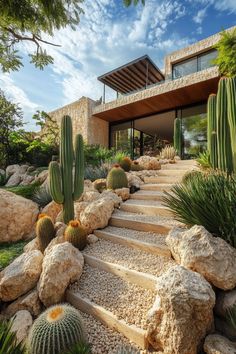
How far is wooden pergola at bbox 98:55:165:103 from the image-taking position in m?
12.3

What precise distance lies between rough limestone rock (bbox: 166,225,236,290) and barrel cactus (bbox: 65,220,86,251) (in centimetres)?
171

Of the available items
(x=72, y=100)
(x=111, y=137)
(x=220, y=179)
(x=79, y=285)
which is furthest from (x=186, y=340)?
(x=72, y=100)

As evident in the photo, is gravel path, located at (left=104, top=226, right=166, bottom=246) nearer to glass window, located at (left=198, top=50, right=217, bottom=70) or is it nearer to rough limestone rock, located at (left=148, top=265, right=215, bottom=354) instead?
rough limestone rock, located at (left=148, top=265, right=215, bottom=354)

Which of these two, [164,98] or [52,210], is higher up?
[164,98]

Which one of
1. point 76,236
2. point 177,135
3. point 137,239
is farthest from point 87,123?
point 137,239

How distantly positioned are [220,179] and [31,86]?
753cm

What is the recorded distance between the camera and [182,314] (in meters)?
1.75

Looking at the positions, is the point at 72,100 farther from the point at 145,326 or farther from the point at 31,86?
the point at 145,326

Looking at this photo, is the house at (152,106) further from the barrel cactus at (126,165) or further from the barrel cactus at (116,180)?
the barrel cactus at (116,180)

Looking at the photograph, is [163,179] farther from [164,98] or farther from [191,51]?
[191,51]

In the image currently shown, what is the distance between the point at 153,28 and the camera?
8.12m

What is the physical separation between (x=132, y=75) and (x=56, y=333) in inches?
550

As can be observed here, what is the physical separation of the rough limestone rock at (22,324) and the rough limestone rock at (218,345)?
180cm

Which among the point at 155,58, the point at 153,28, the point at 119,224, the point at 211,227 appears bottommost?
the point at 119,224
